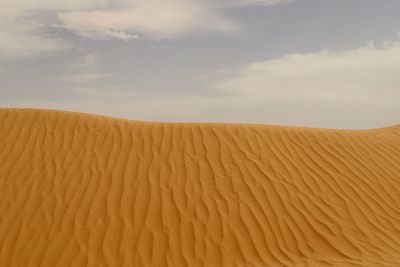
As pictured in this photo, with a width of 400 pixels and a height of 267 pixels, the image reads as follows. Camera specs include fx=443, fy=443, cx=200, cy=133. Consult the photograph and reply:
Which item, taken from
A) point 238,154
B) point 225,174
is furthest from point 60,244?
point 238,154

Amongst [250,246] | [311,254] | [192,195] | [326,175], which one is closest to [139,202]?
[192,195]

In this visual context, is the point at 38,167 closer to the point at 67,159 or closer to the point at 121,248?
the point at 67,159

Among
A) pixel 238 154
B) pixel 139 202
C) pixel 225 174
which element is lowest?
pixel 139 202

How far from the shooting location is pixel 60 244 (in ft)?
19.5

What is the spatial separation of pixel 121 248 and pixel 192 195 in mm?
1542

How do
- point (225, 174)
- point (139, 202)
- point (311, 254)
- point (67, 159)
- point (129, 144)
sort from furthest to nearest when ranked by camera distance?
point (129, 144)
point (67, 159)
point (225, 174)
point (139, 202)
point (311, 254)

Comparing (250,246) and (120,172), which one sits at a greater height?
(120,172)

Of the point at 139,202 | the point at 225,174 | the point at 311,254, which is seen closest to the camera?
the point at 311,254

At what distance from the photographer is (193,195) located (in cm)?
698

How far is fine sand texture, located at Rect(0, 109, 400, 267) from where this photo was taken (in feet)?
19.2

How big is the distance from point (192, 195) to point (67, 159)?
2.58 metres

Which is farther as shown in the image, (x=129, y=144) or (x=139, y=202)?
(x=129, y=144)

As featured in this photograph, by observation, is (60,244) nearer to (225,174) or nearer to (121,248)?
(121,248)

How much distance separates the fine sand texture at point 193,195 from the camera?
230 inches
